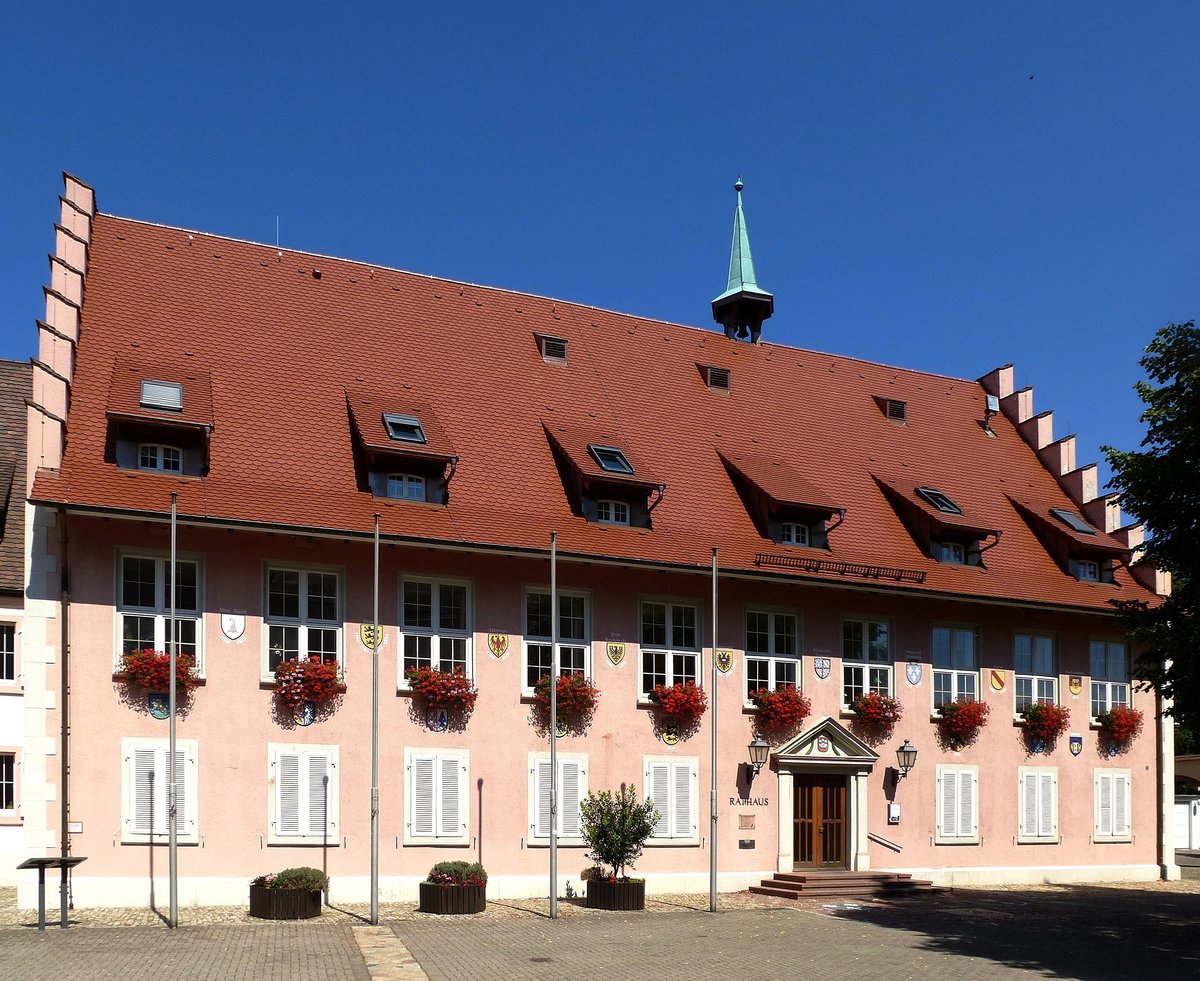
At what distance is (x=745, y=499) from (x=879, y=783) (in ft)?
21.1

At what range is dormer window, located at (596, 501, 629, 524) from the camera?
A: 27969mm

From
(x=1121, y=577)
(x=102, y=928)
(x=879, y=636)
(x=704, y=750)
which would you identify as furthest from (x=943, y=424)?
(x=102, y=928)

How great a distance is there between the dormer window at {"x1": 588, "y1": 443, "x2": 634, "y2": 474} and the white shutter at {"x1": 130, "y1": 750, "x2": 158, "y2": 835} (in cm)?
1007

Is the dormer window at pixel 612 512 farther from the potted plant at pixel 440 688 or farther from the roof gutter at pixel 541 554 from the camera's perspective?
the potted plant at pixel 440 688

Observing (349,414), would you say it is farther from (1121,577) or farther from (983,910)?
(1121,577)

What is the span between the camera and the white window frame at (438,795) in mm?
25000

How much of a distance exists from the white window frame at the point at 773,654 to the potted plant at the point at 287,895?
31.9 feet

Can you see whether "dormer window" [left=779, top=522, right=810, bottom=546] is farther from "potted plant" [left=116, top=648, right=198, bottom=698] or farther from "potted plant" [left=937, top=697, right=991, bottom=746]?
"potted plant" [left=116, top=648, right=198, bottom=698]

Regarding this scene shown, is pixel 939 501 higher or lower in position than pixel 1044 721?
higher

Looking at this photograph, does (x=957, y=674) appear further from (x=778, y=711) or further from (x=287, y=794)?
(x=287, y=794)

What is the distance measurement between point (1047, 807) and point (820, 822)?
6.15m

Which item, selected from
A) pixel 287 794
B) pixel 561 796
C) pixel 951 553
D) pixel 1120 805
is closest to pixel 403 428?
pixel 287 794

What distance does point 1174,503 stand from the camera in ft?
73.8

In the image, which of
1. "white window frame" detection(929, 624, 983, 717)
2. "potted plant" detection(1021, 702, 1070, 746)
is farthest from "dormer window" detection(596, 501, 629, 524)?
"potted plant" detection(1021, 702, 1070, 746)
